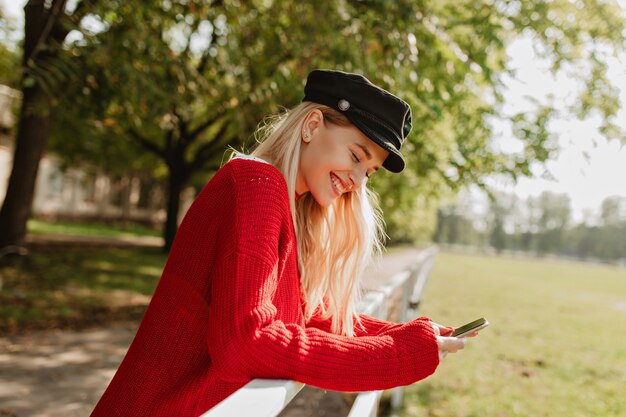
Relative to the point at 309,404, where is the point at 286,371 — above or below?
above

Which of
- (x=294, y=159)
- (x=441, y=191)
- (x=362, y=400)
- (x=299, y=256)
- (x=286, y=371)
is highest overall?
(x=441, y=191)

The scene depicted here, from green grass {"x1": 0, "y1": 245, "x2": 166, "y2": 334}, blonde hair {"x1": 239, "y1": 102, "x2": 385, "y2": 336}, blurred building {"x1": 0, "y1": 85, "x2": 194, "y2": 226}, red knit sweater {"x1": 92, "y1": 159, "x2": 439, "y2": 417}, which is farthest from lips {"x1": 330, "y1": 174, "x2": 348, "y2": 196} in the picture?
blurred building {"x1": 0, "y1": 85, "x2": 194, "y2": 226}

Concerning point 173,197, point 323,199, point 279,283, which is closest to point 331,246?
point 323,199

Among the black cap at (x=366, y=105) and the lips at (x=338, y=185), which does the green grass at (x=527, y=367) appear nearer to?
the lips at (x=338, y=185)

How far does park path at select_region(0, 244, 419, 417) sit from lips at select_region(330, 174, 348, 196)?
54.4 inches

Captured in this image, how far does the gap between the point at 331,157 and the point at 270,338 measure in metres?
0.68

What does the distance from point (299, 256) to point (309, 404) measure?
39.8 inches

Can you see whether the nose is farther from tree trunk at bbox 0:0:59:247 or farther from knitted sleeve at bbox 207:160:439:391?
tree trunk at bbox 0:0:59:247

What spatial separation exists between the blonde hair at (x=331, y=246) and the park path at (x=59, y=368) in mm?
1128

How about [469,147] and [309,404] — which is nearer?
[309,404]

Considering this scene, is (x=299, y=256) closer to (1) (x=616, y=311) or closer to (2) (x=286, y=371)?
(2) (x=286, y=371)

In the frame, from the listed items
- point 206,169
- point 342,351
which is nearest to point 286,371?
point 342,351

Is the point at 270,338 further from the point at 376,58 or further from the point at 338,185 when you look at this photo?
the point at 376,58

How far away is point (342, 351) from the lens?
1.29 m
